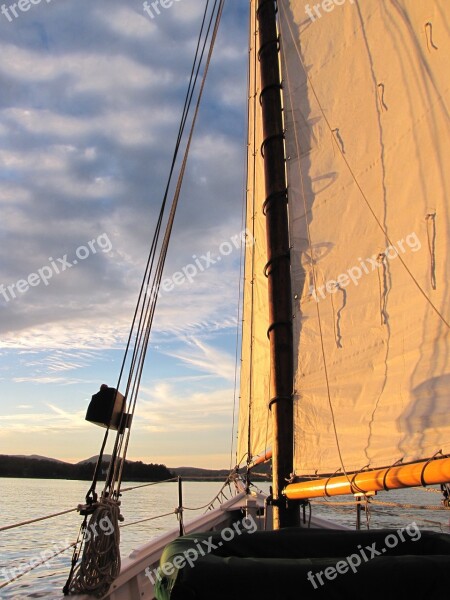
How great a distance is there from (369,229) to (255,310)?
156 inches

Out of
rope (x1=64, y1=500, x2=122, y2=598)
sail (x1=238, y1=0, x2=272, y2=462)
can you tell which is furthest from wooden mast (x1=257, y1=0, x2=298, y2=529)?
rope (x1=64, y1=500, x2=122, y2=598)

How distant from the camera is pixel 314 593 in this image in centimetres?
224

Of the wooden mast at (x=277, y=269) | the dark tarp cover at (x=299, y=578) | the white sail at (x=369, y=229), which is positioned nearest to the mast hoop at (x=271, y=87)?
the wooden mast at (x=277, y=269)

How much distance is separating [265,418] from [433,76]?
18.8 feet

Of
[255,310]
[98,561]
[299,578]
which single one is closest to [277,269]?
[255,310]

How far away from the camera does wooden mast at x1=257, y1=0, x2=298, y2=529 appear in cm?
584

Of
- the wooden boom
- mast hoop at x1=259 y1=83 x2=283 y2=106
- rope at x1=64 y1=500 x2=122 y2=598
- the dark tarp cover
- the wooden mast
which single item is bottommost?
rope at x1=64 y1=500 x2=122 y2=598

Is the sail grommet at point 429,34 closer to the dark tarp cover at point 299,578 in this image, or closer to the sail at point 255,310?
the sail at point 255,310

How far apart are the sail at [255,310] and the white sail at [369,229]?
A: 2185 mm

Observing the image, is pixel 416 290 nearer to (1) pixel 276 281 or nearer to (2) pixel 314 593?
(1) pixel 276 281

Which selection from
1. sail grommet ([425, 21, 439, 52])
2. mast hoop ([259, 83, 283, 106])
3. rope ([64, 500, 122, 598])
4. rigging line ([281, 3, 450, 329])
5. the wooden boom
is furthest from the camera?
mast hoop ([259, 83, 283, 106])

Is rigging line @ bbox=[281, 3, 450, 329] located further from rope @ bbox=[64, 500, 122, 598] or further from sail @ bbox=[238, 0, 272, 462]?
rope @ bbox=[64, 500, 122, 598]

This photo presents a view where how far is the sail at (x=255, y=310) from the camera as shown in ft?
28.2

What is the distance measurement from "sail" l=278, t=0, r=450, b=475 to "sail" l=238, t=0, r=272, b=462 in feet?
7.62
